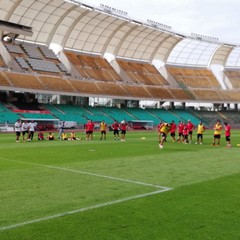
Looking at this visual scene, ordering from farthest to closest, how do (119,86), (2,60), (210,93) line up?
(210,93) < (119,86) < (2,60)

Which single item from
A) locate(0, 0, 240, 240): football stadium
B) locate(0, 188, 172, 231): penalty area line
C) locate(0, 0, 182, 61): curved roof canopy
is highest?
locate(0, 0, 182, 61): curved roof canopy

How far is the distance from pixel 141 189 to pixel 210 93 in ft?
228

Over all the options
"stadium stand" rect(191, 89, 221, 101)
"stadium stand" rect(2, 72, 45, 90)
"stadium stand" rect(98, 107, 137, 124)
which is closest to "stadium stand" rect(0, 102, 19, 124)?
"stadium stand" rect(2, 72, 45, 90)

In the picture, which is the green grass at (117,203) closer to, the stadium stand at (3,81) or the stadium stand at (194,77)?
the stadium stand at (3,81)

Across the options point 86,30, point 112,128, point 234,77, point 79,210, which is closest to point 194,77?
point 234,77

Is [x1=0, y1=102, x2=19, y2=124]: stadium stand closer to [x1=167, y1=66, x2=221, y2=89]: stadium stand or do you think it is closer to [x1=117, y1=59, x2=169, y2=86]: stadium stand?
[x1=117, y1=59, x2=169, y2=86]: stadium stand

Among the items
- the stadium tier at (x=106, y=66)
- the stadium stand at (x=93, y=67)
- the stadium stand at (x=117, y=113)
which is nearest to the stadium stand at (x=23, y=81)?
the stadium tier at (x=106, y=66)

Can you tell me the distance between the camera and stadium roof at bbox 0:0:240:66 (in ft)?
157

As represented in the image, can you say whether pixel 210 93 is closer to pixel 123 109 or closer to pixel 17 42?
pixel 123 109

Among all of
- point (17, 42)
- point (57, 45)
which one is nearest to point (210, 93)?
point (57, 45)

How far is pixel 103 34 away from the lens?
2308 inches

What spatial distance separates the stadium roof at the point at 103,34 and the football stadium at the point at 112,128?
19 cm

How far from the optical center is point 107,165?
12.6m

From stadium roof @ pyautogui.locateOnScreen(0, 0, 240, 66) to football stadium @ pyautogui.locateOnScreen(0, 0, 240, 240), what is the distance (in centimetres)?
19
